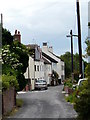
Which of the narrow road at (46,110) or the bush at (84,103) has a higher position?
the bush at (84,103)

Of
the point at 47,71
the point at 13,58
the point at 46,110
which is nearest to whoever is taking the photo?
the point at 46,110

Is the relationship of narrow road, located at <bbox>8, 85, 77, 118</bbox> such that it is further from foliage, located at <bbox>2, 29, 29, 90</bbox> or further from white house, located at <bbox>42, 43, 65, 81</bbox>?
white house, located at <bbox>42, 43, 65, 81</bbox>

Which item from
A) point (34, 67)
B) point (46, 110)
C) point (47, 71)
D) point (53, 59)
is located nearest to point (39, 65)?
point (34, 67)

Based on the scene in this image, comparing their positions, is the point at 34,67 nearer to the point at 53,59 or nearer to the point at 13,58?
the point at 53,59

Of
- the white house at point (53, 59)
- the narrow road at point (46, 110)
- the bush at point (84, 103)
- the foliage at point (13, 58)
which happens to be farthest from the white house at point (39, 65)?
the bush at point (84, 103)

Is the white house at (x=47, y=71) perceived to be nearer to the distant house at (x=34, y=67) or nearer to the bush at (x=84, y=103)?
the distant house at (x=34, y=67)

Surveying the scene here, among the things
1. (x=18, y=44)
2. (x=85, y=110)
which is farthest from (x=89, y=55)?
(x=18, y=44)

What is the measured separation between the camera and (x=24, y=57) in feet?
105

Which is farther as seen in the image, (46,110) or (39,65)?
(39,65)

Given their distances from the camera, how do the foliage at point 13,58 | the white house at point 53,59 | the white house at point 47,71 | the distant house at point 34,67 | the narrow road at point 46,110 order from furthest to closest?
the white house at point 53,59, the white house at point 47,71, the distant house at point 34,67, the foliage at point 13,58, the narrow road at point 46,110

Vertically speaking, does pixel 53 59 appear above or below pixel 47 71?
above

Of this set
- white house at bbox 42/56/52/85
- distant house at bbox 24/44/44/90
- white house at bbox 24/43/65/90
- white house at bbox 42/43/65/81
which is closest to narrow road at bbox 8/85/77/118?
white house at bbox 24/43/65/90

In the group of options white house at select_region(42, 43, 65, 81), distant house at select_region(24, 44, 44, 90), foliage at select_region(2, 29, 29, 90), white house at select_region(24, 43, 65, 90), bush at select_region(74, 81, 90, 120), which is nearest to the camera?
bush at select_region(74, 81, 90, 120)

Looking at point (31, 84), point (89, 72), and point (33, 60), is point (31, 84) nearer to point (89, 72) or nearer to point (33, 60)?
point (33, 60)
